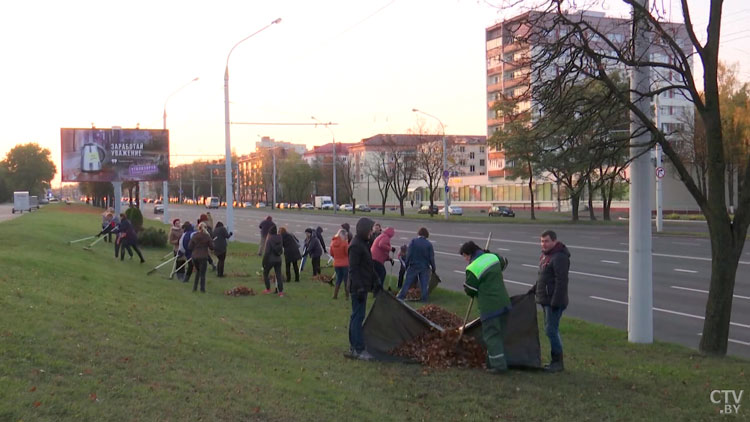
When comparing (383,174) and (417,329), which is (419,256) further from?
(383,174)

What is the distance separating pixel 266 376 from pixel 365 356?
1689mm

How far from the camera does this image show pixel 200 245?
1521cm

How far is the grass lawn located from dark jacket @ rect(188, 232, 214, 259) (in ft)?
13.4

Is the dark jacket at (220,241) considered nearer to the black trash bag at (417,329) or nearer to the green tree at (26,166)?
the black trash bag at (417,329)

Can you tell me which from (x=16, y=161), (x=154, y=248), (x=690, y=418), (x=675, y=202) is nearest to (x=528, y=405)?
(x=690, y=418)

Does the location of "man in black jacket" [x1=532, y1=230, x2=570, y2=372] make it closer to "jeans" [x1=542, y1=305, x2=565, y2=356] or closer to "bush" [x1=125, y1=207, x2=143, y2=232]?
"jeans" [x1=542, y1=305, x2=565, y2=356]

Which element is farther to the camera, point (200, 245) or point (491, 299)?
point (200, 245)

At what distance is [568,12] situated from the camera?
909 cm

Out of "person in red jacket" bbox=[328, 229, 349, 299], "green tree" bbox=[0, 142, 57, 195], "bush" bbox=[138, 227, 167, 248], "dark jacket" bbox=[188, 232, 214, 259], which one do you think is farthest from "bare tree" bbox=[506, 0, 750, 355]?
"green tree" bbox=[0, 142, 57, 195]

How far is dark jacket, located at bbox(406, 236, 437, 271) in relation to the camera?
13734mm

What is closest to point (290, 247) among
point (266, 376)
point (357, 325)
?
point (357, 325)
